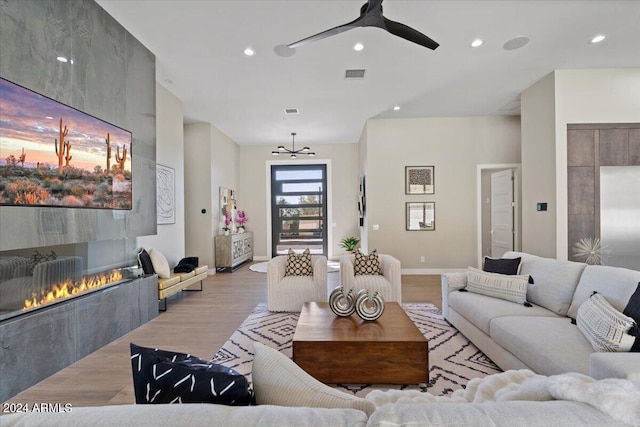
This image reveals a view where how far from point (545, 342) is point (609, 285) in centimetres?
73

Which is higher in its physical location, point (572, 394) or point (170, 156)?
point (170, 156)

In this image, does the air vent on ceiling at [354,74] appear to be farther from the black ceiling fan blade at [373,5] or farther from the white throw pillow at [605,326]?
the white throw pillow at [605,326]

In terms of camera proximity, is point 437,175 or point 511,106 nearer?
point 511,106

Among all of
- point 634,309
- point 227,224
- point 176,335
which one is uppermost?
point 227,224

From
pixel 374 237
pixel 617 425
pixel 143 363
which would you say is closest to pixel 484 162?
pixel 374 237

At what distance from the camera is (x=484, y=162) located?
233 inches

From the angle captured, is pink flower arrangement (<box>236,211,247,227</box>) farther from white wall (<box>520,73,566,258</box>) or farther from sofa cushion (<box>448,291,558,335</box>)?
white wall (<box>520,73,566,258</box>)

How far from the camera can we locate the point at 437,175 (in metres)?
6.02

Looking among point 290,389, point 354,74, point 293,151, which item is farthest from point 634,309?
point 293,151

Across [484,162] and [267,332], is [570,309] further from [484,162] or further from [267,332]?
[484,162]

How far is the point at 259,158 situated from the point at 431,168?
480 cm

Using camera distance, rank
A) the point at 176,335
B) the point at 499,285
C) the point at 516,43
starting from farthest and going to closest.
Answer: the point at 516,43
the point at 176,335
the point at 499,285

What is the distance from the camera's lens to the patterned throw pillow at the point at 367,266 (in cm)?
395

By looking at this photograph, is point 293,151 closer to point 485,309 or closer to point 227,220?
point 227,220
